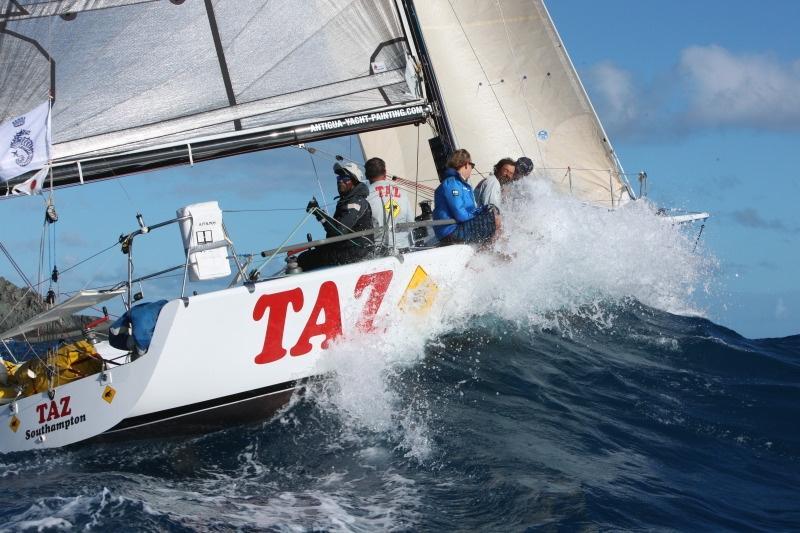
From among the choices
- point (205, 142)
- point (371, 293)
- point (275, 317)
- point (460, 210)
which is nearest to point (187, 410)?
point (275, 317)

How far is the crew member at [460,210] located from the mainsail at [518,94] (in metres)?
4.28

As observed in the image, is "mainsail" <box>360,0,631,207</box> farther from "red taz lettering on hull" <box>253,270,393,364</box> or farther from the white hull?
the white hull

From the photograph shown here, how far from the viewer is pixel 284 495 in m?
4.59

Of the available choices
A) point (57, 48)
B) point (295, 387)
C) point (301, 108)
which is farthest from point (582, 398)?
point (57, 48)

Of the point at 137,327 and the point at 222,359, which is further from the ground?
the point at 137,327

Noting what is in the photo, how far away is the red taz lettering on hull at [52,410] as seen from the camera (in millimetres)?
5699

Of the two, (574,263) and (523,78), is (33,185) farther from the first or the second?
(523,78)

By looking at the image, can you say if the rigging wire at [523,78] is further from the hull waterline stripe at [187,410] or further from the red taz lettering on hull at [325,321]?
the hull waterline stripe at [187,410]

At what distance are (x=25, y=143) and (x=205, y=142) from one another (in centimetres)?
116

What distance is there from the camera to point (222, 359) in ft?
18.1

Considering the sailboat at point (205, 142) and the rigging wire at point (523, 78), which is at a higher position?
the rigging wire at point (523, 78)

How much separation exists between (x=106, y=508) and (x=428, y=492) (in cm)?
146

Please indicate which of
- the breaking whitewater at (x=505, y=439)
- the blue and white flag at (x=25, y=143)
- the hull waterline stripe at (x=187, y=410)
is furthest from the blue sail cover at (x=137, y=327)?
the blue and white flag at (x=25, y=143)

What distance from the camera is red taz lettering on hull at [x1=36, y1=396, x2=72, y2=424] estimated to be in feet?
18.7
